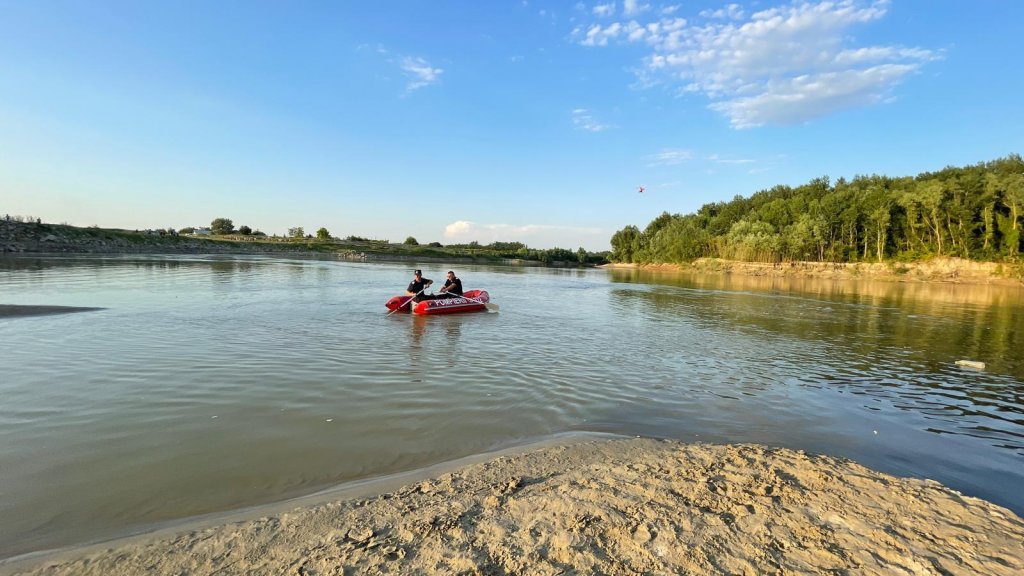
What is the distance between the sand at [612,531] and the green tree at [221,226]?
18841 cm

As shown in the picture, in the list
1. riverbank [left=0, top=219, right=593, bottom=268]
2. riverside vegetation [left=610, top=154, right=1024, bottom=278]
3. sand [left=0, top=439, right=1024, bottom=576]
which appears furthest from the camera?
riverside vegetation [left=610, top=154, right=1024, bottom=278]

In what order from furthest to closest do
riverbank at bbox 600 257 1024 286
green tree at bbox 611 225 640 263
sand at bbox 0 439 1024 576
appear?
1. green tree at bbox 611 225 640 263
2. riverbank at bbox 600 257 1024 286
3. sand at bbox 0 439 1024 576

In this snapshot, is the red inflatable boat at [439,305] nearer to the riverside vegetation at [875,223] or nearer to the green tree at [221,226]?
the riverside vegetation at [875,223]

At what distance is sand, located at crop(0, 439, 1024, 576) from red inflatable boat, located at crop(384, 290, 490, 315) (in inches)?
641

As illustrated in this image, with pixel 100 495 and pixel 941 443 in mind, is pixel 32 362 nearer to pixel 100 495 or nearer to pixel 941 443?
pixel 100 495

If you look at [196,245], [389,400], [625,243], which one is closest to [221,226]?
[196,245]

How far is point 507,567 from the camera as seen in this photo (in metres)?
3.93

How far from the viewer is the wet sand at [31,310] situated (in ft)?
54.2

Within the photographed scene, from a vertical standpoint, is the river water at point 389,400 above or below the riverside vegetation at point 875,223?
below

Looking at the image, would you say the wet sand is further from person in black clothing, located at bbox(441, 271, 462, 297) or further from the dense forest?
the dense forest

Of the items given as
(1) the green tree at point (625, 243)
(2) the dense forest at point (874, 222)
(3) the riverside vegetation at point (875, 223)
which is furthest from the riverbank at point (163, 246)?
(3) the riverside vegetation at point (875, 223)

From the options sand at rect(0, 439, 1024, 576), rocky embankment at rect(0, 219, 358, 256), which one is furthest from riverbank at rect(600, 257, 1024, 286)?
rocky embankment at rect(0, 219, 358, 256)

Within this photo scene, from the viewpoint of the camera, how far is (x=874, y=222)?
88.7 meters

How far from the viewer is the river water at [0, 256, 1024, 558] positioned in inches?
229
